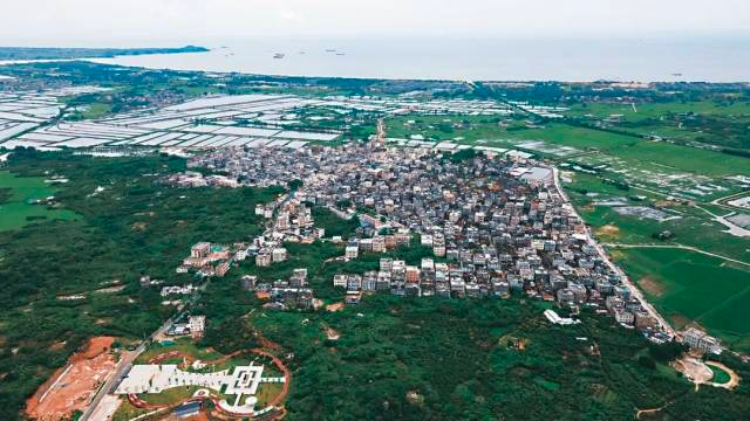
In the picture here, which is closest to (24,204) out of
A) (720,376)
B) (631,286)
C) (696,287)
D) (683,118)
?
(631,286)

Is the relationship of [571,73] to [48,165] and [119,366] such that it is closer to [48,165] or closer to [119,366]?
[48,165]

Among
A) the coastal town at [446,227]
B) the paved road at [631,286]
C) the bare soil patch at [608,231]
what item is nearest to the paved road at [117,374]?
the coastal town at [446,227]

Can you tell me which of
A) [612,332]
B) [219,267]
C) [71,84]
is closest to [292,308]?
[219,267]

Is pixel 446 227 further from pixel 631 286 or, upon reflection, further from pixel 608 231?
pixel 631 286

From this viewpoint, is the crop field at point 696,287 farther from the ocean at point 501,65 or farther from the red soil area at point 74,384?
the ocean at point 501,65

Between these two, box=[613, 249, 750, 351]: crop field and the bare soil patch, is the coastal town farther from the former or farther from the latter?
box=[613, 249, 750, 351]: crop field

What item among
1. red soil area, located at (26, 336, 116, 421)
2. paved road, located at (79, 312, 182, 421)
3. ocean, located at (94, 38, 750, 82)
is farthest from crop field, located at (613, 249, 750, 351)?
ocean, located at (94, 38, 750, 82)
